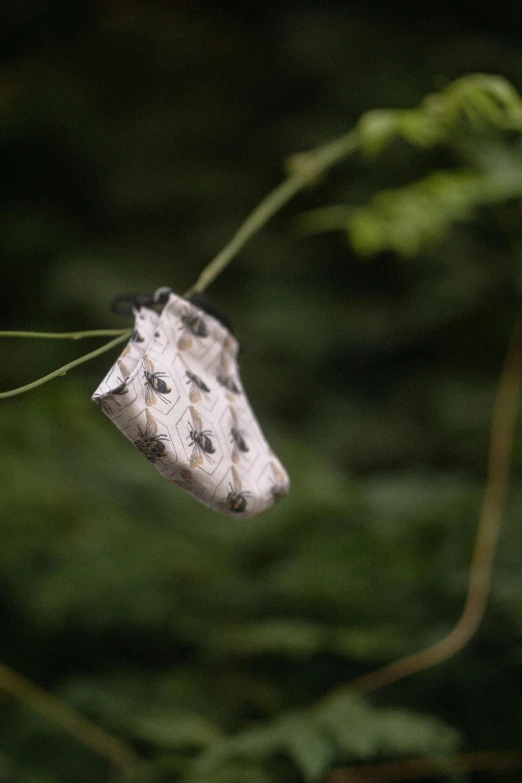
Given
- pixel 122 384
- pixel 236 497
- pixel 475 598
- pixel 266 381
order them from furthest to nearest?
pixel 266 381, pixel 475 598, pixel 236 497, pixel 122 384

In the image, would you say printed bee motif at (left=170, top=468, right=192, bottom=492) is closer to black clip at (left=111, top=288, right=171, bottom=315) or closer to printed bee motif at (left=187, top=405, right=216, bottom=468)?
printed bee motif at (left=187, top=405, right=216, bottom=468)

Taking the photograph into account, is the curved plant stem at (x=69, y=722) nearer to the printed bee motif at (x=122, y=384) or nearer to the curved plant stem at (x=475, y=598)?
the curved plant stem at (x=475, y=598)

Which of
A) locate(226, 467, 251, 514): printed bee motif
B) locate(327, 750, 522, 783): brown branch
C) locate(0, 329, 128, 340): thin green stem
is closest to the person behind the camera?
locate(0, 329, 128, 340): thin green stem

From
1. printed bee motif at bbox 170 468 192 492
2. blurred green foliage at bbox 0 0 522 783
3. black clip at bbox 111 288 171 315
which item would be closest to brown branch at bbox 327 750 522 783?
blurred green foliage at bbox 0 0 522 783

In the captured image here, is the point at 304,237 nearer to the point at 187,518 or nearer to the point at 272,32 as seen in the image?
the point at 272,32

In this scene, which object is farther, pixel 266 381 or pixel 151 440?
pixel 266 381

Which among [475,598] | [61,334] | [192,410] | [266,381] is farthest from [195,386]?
[266,381]

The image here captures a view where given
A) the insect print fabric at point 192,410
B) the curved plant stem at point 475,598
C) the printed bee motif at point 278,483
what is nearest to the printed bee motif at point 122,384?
the insect print fabric at point 192,410

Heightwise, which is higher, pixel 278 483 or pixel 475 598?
pixel 475 598

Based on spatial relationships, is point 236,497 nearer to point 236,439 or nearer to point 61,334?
point 236,439
